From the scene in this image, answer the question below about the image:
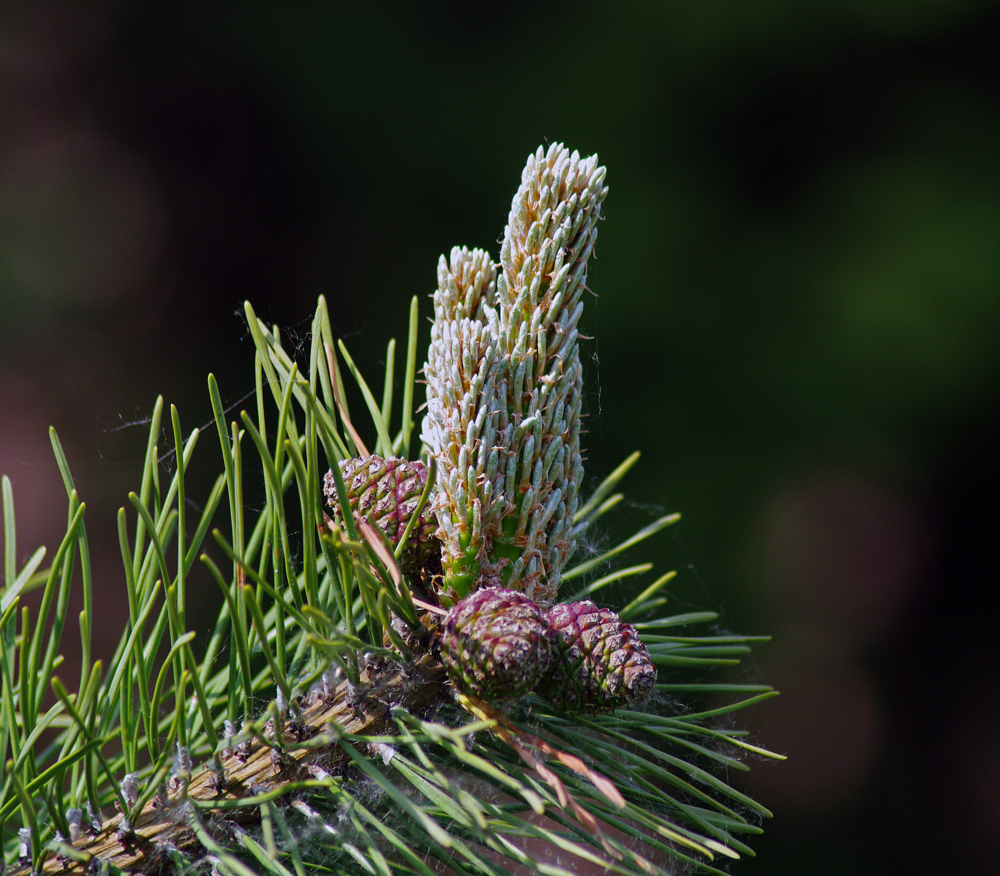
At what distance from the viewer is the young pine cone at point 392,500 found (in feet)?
1.14

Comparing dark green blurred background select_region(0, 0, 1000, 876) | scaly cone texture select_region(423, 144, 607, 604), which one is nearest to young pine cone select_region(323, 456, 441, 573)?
scaly cone texture select_region(423, 144, 607, 604)

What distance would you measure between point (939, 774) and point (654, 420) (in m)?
0.91

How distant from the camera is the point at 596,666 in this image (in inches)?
12.3

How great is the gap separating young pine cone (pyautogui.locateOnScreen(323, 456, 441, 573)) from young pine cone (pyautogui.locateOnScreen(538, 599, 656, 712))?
8 cm

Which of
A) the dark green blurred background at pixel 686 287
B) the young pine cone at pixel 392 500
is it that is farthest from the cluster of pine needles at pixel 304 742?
the dark green blurred background at pixel 686 287

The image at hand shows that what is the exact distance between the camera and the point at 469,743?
34 centimetres

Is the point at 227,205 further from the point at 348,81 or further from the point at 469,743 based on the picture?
the point at 469,743

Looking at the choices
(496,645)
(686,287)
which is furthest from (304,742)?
(686,287)

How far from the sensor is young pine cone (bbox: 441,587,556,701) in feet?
→ 0.94

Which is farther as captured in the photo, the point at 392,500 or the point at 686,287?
the point at 686,287

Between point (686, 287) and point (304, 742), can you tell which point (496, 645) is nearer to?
point (304, 742)

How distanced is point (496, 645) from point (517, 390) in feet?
0.40

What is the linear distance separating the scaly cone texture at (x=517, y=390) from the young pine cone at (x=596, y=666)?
0.05 meters

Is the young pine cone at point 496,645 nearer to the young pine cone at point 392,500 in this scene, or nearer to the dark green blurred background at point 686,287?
the young pine cone at point 392,500
